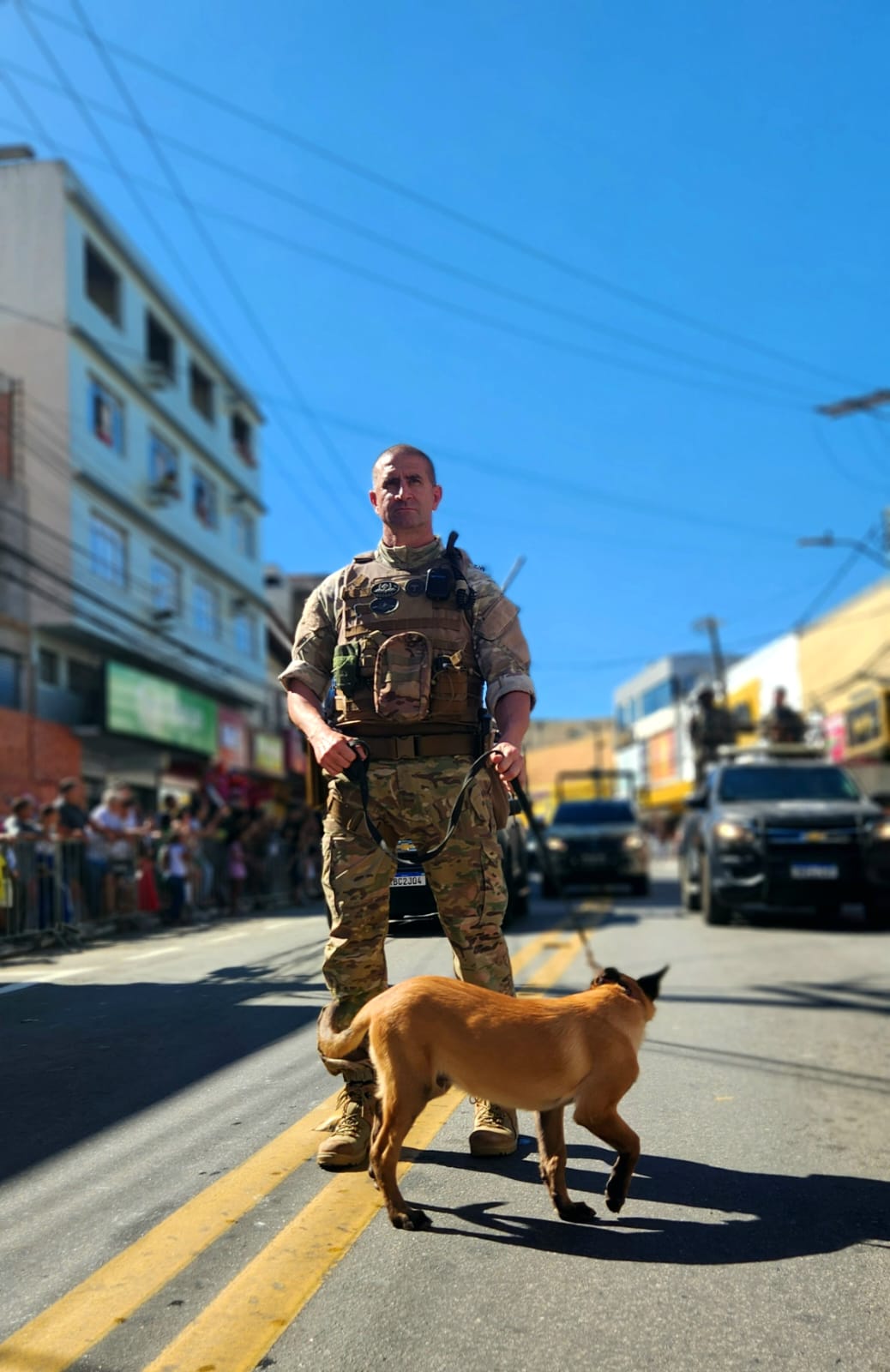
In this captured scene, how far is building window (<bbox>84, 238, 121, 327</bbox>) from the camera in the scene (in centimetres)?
2824

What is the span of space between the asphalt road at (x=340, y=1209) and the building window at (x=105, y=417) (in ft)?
79.6

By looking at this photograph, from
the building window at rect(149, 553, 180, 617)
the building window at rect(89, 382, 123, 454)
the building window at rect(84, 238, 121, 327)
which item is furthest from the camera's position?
the building window at rect(149, 553, 180, 617)

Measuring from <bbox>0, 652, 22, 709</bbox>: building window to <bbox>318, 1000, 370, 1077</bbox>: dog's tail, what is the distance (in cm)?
2206

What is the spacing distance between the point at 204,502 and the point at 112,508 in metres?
7.44

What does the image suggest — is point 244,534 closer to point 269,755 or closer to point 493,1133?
point 269,755

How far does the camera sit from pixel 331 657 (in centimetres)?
416

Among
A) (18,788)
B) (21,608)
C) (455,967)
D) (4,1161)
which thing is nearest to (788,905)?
(455,967)

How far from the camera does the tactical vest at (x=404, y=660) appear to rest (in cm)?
388

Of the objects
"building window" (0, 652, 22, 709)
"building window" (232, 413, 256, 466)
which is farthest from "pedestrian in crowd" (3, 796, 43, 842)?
"building window" (232, 413, 256, 466)

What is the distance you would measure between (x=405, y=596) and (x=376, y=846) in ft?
2.53

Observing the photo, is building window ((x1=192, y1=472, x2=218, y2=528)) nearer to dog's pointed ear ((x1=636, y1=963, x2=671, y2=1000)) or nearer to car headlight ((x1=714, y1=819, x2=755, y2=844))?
car headlight ((x1=714, y1=819, x2=755, y2=844))

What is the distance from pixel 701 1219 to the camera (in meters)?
3.37

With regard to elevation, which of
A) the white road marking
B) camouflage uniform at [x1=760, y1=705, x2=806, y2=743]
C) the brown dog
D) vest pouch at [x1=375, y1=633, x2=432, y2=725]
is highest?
camouflage uniform at [x1=760, y1=705, x2=806, y2=743]

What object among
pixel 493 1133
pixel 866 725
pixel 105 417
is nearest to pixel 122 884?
pixel 493 1133
